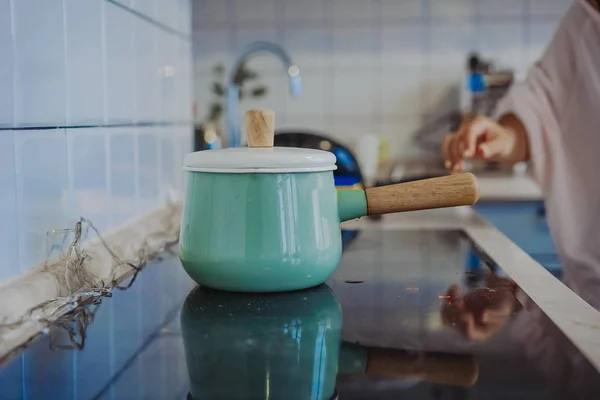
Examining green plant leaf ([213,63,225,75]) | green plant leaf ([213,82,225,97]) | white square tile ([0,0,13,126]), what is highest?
green plant leaf ([213,63,225,75])

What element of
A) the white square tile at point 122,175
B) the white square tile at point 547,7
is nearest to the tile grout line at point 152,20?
the white square tile at point 122,175

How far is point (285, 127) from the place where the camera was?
2533mm

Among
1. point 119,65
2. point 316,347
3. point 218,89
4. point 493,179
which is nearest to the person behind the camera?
point 316,347

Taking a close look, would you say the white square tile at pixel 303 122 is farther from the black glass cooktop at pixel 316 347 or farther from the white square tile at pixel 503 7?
the black glass cooktop at pixel 316 347

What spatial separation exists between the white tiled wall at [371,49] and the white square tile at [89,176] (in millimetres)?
1646

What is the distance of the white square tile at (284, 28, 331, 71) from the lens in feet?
8.22

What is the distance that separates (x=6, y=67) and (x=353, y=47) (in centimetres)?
201

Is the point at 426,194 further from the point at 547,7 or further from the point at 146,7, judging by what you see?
the point at 547,7

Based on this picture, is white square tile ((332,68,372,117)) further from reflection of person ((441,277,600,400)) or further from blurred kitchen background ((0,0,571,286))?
reflection of person ((441,277,600,400))

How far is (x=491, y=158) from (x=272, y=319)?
0.66 m

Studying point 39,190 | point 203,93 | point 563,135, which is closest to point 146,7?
point 39,190

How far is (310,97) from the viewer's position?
252 centimetres

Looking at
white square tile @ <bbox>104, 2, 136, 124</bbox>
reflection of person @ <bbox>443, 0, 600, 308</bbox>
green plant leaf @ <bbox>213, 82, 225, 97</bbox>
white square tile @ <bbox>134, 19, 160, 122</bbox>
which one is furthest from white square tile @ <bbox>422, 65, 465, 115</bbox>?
white square tile @ <bbox>104, 2, 136, 124</bbox>

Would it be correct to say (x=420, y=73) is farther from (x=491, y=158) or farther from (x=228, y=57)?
(x=491, y=158)
